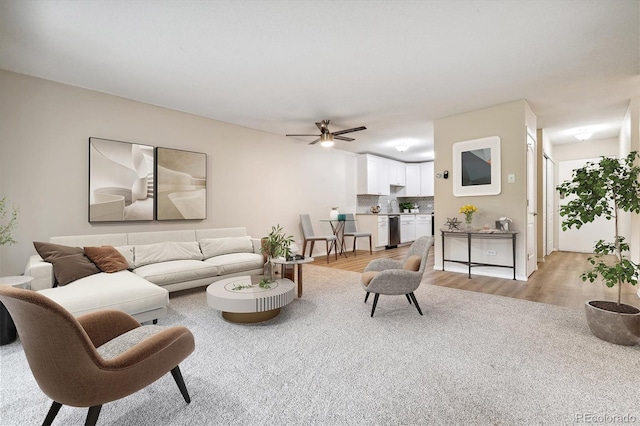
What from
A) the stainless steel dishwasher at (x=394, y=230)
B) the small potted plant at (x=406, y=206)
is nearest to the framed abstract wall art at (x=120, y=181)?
the stainless steel dishwasher at (x=394, y=230)

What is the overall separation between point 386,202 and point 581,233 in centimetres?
478

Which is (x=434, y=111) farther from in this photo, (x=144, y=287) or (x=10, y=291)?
(x=10, y=291)

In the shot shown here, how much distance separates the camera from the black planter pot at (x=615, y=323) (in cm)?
232

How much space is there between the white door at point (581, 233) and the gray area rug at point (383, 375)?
543cm

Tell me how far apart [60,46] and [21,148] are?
136 cm

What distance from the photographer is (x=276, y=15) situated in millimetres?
2352

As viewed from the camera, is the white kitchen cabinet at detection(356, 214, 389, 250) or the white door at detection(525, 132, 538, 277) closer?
the white door at detection(525, 132, 538, 277)

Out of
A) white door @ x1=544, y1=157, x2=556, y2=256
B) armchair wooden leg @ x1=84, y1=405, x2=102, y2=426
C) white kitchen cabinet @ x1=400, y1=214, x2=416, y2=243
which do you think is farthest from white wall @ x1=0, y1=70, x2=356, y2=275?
white door @ x1=544, y1=157, x2=556, y2=256

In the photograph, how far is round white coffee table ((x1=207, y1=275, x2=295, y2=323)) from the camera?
266 cm

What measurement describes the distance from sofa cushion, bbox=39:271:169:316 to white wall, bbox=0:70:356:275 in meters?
1.18

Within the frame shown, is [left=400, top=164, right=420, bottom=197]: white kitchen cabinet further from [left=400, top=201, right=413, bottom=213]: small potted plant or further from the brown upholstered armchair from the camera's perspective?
the brown upholstered armchair

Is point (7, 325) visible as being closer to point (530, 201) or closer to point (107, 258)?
point (107, 258)

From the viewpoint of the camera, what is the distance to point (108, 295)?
8.34 ft

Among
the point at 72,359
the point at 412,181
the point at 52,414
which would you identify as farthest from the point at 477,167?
the point at 52,414
